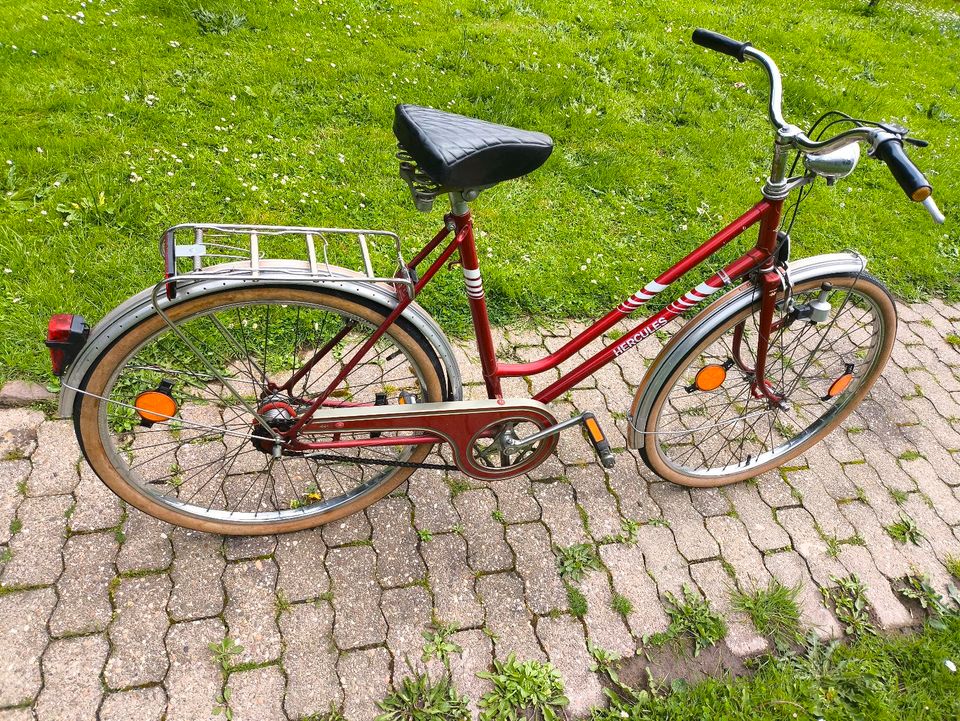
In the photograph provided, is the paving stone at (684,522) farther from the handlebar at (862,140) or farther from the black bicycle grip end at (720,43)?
the black bicycle grip end at (720,43)

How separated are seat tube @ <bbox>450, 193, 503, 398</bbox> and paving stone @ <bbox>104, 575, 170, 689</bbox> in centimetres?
144

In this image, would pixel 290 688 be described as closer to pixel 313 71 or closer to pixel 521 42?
pixel 313 71

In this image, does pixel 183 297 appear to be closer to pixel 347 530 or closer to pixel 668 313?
pixel 347 530

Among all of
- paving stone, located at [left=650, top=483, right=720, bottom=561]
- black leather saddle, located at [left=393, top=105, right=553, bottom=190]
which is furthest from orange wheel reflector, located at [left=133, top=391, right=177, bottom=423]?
paving stone, located at [left=650, top=483, right=720, bottom=561]

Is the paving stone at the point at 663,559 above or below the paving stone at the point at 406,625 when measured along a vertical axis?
above

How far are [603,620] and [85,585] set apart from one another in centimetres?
194

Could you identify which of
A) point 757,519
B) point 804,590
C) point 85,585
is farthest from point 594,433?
point 85,585

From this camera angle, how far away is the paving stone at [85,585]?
2.23 m

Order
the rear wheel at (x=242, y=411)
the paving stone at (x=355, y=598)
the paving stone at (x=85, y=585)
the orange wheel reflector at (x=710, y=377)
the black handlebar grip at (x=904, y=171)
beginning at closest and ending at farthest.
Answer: the black handlebar grip at (x=904, y=171) < the rear wheel at (x=242, y=411) < the paving stone at (x=85, y=585) < the paving stone at (x=355, y=598) < the orange wheel reflector at (x=710, y=377)

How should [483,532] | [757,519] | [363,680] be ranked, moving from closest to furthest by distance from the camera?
1. [363,680]
2. [483,532]
3. [757,519]

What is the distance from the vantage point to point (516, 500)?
280 cm

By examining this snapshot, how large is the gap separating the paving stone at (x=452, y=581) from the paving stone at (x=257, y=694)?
2.00 ft

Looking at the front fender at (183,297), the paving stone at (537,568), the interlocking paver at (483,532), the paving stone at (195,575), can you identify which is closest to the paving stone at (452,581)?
the interlocking paver at (483,532)

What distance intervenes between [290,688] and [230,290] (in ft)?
4.47
